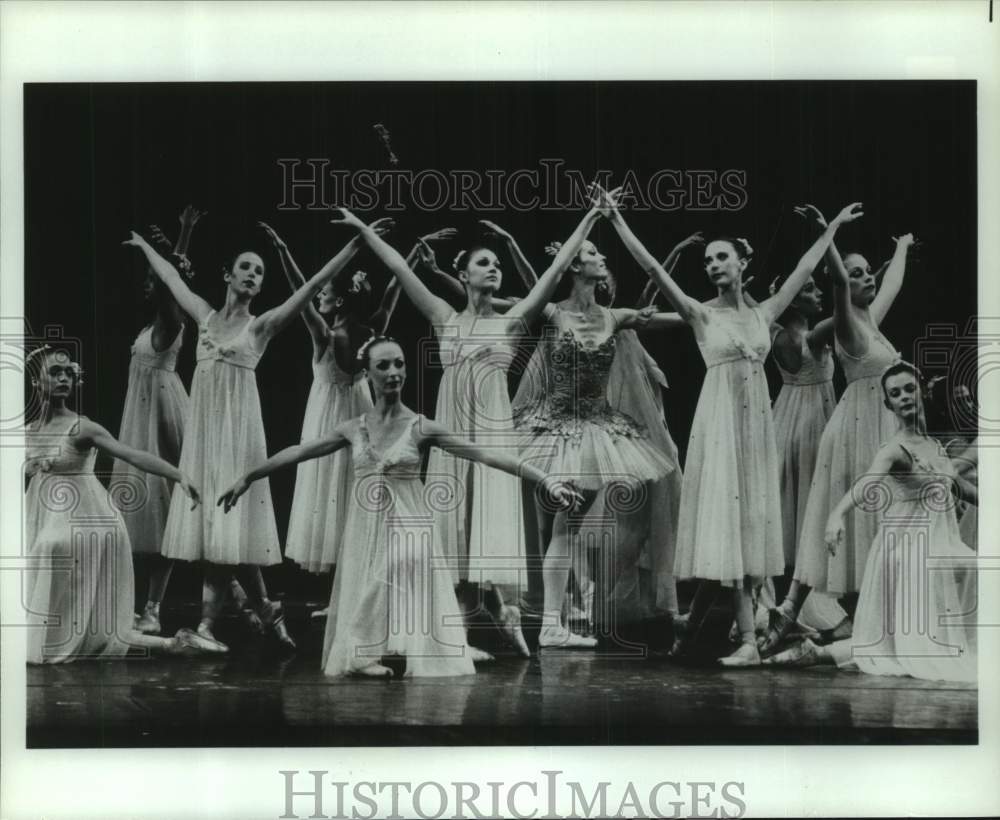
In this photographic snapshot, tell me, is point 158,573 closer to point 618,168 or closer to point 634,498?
A: point 634,498

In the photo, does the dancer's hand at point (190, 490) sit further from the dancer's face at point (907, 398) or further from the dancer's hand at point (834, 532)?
the dancer's face at point (907, 398)

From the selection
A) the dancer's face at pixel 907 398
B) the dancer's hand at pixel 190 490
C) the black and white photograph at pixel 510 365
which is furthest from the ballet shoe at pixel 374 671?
the dancer's face at pixel 907 398

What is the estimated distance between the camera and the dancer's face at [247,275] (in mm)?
5992

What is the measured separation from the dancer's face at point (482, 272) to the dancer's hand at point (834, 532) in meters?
1.99

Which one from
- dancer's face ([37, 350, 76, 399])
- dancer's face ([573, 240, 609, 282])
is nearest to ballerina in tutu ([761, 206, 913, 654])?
dancer's face ([573, 240, 609, 282])

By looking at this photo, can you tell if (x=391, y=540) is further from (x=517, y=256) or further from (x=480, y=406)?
(x=517, y=256)

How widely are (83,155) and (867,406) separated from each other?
4036 mm

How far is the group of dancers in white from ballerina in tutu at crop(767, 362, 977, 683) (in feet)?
0.04

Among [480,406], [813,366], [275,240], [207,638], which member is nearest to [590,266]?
[480,406]

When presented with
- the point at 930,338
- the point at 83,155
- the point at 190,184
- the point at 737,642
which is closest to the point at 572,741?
the point at 737,642

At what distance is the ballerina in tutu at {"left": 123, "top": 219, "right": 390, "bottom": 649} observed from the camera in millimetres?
5988

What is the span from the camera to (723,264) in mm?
5996

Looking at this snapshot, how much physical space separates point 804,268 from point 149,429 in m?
3.31

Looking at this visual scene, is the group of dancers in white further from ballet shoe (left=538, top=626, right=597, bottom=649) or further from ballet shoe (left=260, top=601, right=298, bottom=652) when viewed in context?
ballet shoe (left=538, top=626, right=597, bottom=649)
